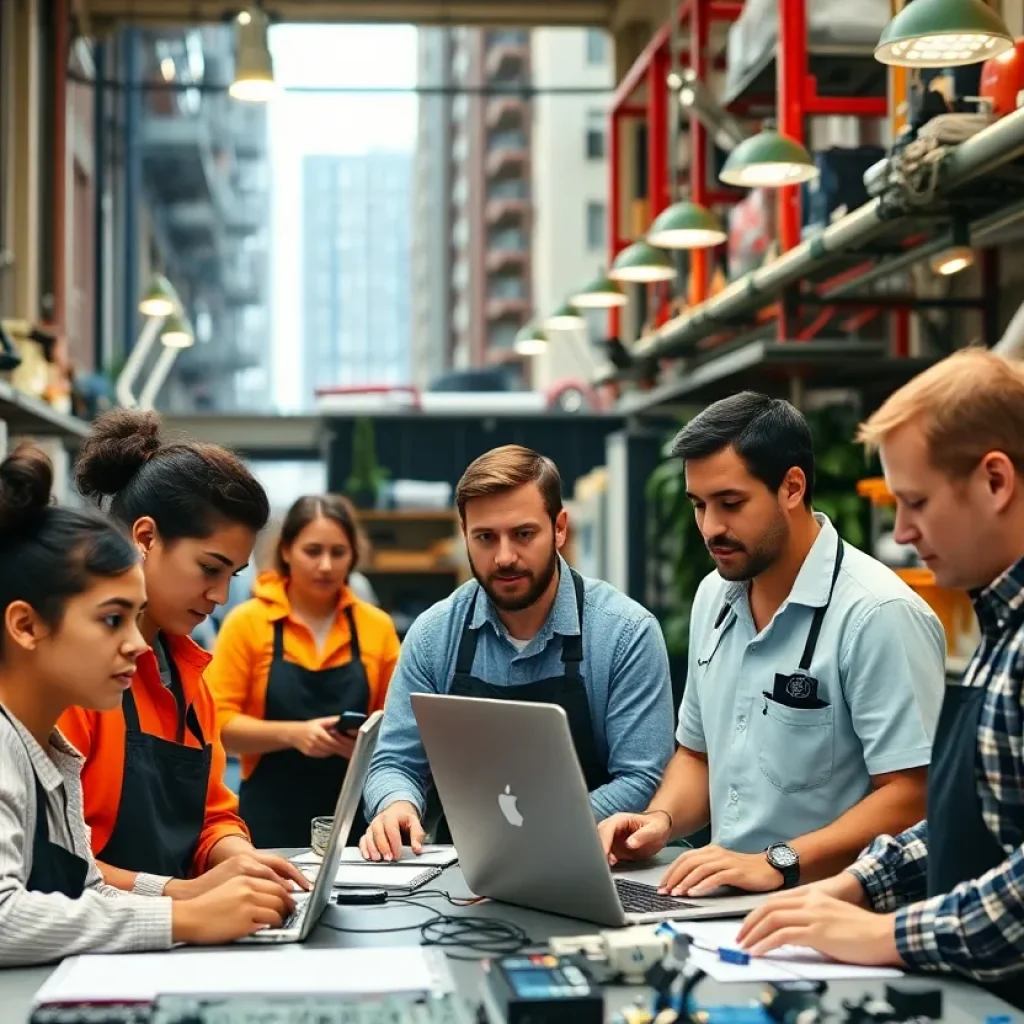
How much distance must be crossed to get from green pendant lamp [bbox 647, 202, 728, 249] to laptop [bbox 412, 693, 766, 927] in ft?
13.2

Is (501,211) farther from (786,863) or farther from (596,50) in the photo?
(786,863)

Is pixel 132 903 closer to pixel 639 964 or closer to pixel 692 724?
pixel 639 964

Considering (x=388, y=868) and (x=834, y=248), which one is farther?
(x=834, y=248)

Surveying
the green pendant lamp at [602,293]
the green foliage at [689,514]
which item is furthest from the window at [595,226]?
the green pendant lamp at [602,293]

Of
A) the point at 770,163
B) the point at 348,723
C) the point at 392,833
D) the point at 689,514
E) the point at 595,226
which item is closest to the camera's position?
the point at 392,833

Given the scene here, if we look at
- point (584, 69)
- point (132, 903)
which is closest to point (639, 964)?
point (132, 903)

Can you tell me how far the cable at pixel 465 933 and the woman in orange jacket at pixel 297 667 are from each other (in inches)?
72.0

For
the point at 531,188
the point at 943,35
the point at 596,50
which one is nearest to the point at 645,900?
the point at 943,35

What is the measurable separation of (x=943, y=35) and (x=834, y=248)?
140 cm

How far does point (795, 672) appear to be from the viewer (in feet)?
9.03

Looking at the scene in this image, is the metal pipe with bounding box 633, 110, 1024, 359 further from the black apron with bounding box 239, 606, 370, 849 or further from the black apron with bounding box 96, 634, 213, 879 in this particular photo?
the black apron with bounding box 96, 634, 213, 879

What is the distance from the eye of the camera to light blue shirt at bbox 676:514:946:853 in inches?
104

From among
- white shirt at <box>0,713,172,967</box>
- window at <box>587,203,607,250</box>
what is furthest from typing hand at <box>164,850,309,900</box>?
window at <box>587,203,607,250</box>

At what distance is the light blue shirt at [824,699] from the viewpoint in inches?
104
